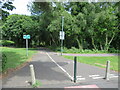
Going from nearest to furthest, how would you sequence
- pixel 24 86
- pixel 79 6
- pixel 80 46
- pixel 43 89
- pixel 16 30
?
pixel 43 89, pixel 24 86, pixel 79 6, pixel 80 46, pixel 16 30

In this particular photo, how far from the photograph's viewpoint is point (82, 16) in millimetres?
15078

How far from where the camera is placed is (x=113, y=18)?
1583 cm

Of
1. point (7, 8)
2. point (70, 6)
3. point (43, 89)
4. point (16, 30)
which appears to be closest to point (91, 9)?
point (70, 6)

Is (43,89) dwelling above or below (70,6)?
below

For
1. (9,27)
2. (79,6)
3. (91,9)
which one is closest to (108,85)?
(91,9)

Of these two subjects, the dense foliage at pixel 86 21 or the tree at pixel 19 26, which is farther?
the tree at pixel 19 26

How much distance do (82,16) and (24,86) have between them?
46.1 ft

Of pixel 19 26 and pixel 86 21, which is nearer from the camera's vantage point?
pixel 86 21

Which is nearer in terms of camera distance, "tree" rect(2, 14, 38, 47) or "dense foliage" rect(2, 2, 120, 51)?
"dense foliage" rect(2, 2, 120, 51)

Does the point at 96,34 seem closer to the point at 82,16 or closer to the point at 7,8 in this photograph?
the point at 82,16

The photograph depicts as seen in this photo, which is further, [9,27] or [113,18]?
[9,27]

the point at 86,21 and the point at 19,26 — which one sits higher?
the point at 19,26

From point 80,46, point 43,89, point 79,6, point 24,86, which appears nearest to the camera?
point 43,89

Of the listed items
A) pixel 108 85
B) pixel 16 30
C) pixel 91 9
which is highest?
pixel 91 9
